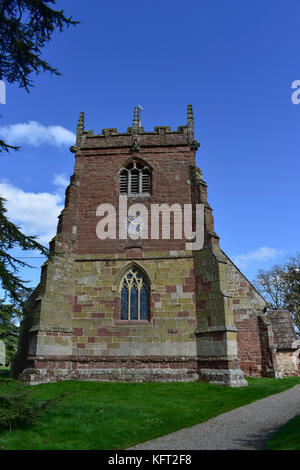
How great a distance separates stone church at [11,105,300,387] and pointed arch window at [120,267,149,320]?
43 mm

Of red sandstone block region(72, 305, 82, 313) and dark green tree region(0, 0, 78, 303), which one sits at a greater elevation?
dark green tree region(0, 0, 78, 303)

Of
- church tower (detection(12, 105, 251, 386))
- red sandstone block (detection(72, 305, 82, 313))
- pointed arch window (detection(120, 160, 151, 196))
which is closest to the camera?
church tower (detection(12, 105, 251, 386))

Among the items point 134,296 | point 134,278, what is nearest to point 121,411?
point 134,296

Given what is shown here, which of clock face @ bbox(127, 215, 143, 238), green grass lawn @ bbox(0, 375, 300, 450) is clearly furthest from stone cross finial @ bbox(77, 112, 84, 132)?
green grass lawn @ bbox(0, 375, 300, 450)

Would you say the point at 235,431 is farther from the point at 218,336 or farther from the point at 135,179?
the point at 135,179

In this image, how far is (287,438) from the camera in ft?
18.0

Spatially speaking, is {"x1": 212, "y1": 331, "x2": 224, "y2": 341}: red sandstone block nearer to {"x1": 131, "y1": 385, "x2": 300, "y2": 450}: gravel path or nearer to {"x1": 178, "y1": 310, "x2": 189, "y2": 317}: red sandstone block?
{"x1": 178, "y1": 310, "x2": 189, "y2": 317}: red sandstone block

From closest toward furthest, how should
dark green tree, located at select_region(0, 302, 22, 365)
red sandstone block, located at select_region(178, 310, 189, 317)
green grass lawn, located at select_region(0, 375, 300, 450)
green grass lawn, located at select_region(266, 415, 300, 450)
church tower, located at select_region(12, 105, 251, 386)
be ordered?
green grass lawn, located at select_region(266, 415, 300, 450) < green grass lawn, located at select_region(0, 375, 300, 450) < church tower, located at select_region(12, 105, 251, 386) < red sandstone block, located at select_region(178, 310, 189, 317) < dark green tree, located at select_region(0, 302, 22, 365)

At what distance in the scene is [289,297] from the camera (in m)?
36.8

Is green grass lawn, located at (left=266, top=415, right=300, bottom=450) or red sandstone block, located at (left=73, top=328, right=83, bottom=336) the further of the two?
red sandstone block, located at (left=73, top=328, right=83, bottom=336)

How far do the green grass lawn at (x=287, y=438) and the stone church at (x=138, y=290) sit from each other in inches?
222

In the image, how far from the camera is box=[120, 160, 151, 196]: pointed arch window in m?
16.4
